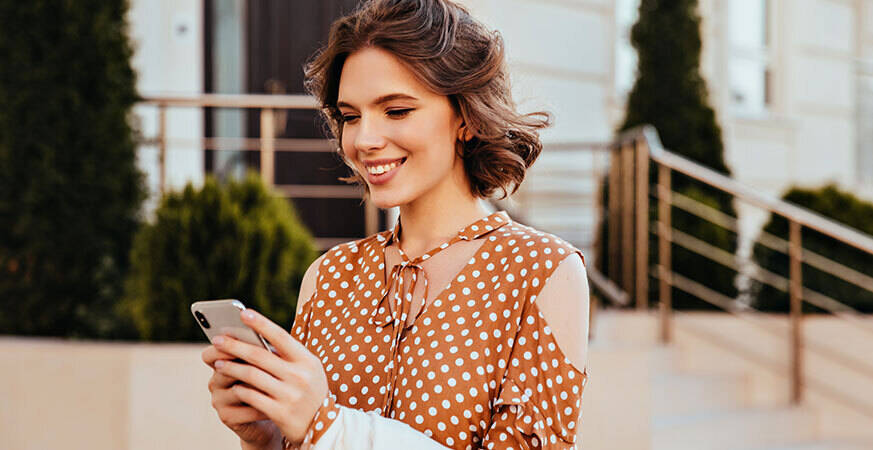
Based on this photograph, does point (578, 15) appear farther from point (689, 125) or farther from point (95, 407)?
point (95, 407)

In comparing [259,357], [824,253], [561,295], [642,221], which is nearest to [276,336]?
[259,357]

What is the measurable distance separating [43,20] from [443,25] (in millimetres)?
3876

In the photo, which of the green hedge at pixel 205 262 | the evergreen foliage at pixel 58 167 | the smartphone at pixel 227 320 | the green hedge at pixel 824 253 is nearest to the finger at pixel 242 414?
the smartphone at pixel 227 320

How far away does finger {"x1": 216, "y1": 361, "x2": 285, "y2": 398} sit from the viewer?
48.4 inches

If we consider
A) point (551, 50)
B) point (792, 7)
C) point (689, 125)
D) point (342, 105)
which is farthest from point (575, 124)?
point (342, 105)

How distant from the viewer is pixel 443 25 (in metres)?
1.45

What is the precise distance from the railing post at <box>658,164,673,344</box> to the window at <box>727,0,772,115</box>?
4158mm

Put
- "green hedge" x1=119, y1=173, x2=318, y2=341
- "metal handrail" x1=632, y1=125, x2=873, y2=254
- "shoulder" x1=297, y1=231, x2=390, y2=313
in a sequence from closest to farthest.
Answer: "shoulder" x1=297, y1=231, x2=390, y2=313, "green hedge" x1=119, y1=173, x2=318, y2=341, "metal handrail" x1=632, y1=125, x2=873, y2=254

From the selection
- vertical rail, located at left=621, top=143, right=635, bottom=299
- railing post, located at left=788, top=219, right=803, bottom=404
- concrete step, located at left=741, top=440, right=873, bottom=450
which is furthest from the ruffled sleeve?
vertical rail, located at left=621, top=143, right=635, bottom=299

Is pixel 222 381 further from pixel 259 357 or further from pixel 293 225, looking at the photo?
pixel 293 225

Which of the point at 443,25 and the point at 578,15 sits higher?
the point at 578,15

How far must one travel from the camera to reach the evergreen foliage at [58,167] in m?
4.70

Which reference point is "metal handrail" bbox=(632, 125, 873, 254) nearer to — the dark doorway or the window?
the dark doorway

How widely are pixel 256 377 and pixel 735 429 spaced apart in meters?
4.39
